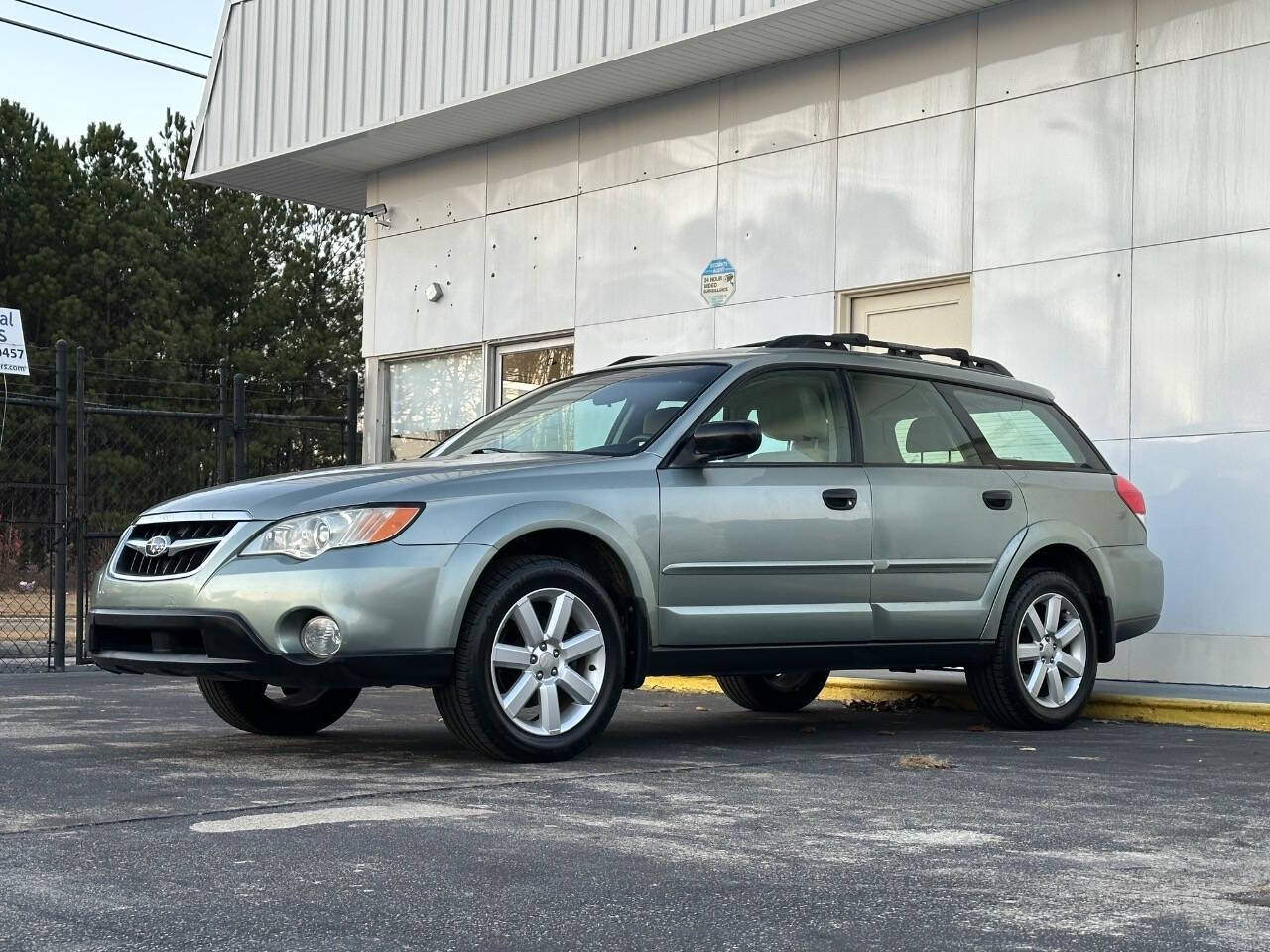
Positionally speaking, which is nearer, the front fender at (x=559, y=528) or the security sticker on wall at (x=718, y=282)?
the front fender at (x=559, y=528)

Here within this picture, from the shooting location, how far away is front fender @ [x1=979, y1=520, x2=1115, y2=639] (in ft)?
27.1

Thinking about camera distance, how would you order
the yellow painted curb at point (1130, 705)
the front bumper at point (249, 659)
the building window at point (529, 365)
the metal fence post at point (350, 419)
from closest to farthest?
the front bumper at point (249, 659) → the yellow painted curb at point (1130, 705) → the metal fence post at point (350, 419) → the building window at point (529, 365)

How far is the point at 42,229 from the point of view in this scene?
125 ft

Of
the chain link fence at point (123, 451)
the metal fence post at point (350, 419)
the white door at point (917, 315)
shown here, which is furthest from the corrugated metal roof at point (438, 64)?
the chain link fence at point (123, 451)

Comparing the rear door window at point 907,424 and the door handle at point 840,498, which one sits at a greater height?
the rear door window at point 907,424

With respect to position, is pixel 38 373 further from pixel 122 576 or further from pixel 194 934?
pixel 194 934

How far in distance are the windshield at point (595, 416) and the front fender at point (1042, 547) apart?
179cm

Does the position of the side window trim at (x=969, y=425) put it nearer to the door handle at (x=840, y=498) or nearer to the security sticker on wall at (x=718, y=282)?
the door handle at (x=840, y=498)

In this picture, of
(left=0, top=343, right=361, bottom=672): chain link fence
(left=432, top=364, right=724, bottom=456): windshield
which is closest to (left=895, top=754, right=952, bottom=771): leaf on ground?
(left=432, top=364, right=724, bottom=456): windshield

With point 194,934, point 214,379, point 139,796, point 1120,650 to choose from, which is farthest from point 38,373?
point 194,934

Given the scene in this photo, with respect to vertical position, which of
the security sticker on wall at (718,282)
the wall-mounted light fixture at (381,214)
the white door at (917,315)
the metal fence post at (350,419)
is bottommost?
the metal fence post at (350,419)

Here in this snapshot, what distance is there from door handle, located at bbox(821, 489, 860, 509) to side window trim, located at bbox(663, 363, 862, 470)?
14 cm

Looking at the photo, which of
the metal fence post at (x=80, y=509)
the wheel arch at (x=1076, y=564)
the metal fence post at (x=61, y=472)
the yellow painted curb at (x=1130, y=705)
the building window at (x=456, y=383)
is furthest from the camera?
the building window at (x=456, y=383)

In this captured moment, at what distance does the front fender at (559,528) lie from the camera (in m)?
6.56
